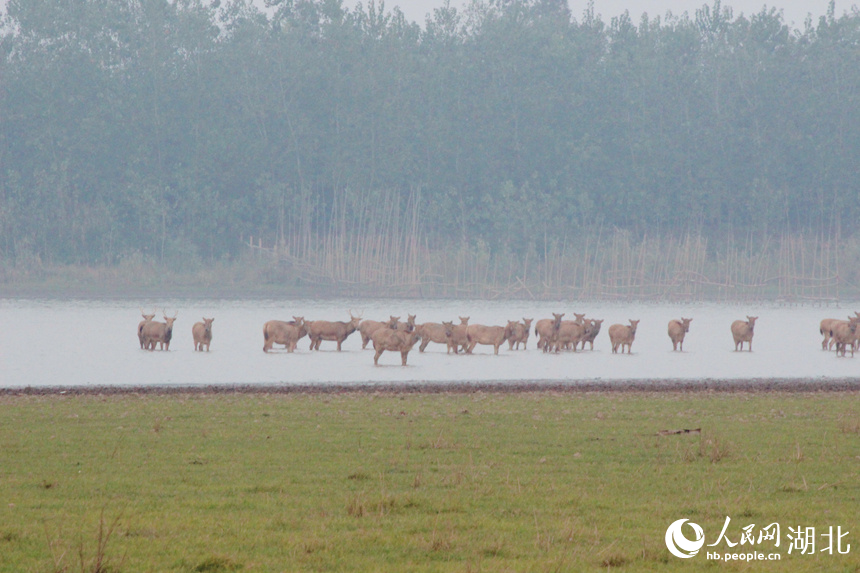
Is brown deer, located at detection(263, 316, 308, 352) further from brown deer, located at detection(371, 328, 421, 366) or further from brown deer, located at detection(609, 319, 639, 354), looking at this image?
brown deer, located at detection(609, 319, 639, 354)

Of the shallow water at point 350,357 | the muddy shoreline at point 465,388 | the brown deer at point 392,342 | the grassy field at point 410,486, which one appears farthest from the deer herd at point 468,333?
the grassy field at point 410,486

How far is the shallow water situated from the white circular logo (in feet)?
50.7

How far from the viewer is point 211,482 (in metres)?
10.7

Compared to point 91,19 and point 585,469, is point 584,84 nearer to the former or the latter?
point 91,19

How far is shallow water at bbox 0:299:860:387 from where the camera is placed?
25766mm

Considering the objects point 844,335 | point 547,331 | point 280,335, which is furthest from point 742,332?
point 280,335

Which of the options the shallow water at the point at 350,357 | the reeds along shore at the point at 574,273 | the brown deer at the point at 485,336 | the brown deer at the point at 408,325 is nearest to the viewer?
the shallow water at the point at 350,357

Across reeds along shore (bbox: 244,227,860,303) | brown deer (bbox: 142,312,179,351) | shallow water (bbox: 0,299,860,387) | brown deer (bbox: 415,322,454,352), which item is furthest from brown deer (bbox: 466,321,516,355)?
reeds along shore (bbox: 244,227,860,303)

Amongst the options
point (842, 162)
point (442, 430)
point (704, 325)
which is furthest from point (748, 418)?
point (842, 162)

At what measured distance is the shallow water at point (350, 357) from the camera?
25.8m

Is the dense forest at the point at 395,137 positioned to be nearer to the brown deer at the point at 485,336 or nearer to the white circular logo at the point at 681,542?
the brown deer at the point at 485,336

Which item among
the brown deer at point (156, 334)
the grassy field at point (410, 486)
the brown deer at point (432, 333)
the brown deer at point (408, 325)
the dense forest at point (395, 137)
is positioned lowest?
the grassy field at point (410, 486)

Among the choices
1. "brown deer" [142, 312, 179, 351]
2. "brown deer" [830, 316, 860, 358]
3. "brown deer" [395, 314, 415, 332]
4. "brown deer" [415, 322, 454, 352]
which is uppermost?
"brown deer" [830, 316, 860, 358]

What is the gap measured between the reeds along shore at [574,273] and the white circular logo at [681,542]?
188ft
